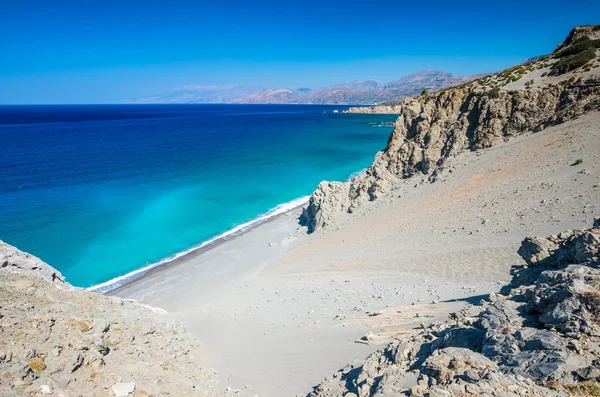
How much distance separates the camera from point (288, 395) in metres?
9.46

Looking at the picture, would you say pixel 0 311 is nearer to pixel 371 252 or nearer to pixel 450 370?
pixel 450 370

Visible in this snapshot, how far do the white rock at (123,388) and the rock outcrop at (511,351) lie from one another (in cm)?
449

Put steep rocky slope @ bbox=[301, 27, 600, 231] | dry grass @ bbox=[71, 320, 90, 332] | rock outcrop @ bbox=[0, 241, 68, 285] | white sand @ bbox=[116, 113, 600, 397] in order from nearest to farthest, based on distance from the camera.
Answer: dry grass @ bbox=[71, 320, 90, 332], white sand @ bbox=[116, 113, 600, 397], rock outcrop @ bbox=[0, 241, 68, 285], steep rocky slope @ bbox=[301, 27, 600, 231]

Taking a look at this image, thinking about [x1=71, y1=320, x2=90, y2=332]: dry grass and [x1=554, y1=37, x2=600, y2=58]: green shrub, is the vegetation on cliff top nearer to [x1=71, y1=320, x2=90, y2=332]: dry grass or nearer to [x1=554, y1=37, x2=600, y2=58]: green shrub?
[x1=554, y1=37, x2=600, y2=58]: green shrub

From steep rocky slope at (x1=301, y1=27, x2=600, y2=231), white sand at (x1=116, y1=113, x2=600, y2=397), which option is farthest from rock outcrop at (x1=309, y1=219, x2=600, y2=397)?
steep rocky slope at (x1=301, y1=27, x2=600, y2=231)

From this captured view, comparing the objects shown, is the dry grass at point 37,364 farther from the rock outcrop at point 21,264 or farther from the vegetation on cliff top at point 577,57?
the vegetation on cliff top at point 577,57

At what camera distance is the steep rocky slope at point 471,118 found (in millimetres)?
26188

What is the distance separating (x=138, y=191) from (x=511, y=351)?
47.0 m

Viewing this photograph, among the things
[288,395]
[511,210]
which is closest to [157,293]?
[288,395]

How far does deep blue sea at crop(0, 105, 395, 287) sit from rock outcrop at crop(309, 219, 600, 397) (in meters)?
24.6

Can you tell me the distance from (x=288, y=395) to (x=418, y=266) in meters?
10.3

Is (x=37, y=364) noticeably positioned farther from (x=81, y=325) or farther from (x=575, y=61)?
(x=575, y=61)

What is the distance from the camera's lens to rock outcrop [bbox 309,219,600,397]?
17.9 feet

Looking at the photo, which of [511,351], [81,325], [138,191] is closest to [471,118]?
[511,351]
